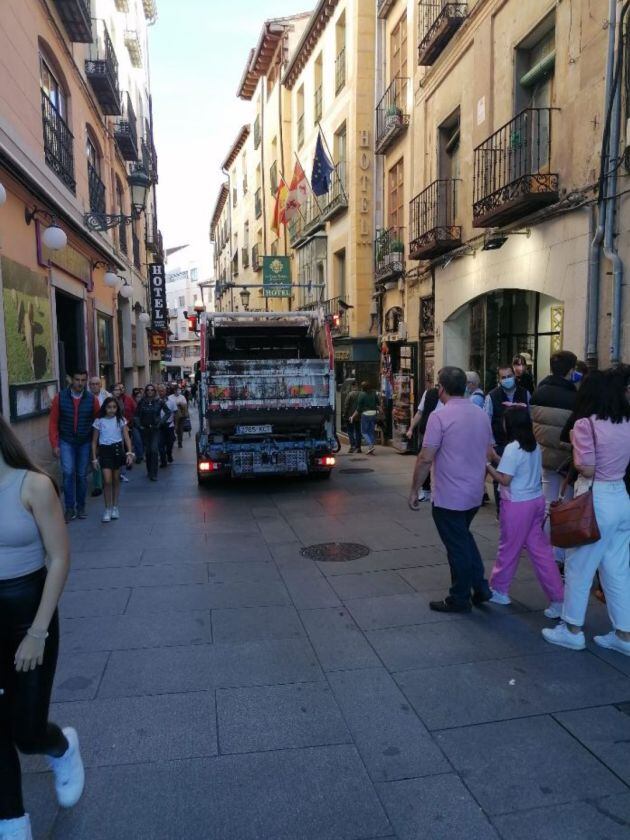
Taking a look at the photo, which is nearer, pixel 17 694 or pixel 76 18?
pixel 17 694

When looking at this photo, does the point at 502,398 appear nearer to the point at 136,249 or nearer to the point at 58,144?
the point at 58,144

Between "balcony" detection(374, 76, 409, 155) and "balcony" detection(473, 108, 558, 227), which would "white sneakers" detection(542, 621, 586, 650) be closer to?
"balcony" detection(473, 108, 558, 227)

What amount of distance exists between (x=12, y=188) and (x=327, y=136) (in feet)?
50.1

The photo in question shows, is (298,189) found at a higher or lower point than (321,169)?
lower

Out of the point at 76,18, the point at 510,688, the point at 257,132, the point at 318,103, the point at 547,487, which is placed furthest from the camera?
the point at 257,132

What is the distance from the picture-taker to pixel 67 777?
101 inches

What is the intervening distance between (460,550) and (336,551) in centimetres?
213

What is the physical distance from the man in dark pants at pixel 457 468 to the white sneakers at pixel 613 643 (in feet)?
3.07

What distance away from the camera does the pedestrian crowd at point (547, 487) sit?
3.81 metres

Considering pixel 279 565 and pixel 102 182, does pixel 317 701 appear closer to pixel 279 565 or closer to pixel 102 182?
pixel 279 565

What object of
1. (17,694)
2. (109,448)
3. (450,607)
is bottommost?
(450,607)

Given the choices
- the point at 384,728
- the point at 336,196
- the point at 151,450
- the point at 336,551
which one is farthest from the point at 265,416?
the point at 336,196

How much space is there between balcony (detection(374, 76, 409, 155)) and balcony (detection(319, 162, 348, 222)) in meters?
2.57

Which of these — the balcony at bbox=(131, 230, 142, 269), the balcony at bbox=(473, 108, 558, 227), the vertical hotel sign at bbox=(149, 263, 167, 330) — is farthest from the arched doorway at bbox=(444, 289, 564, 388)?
the vertical hotel sign at bbox=(149, 263, 167, 330)
